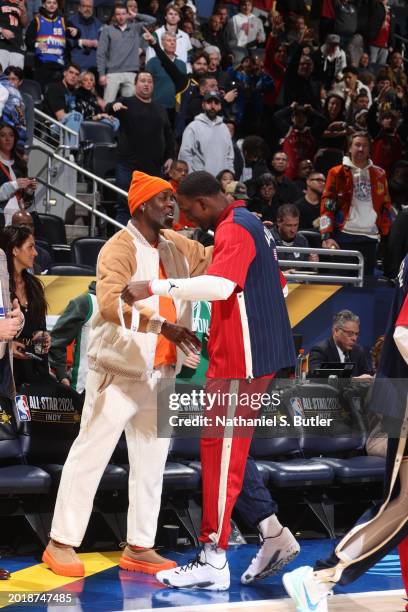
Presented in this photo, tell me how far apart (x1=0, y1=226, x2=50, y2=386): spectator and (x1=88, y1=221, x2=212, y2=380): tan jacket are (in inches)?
36.2

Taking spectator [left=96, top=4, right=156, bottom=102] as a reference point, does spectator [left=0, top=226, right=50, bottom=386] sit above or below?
below

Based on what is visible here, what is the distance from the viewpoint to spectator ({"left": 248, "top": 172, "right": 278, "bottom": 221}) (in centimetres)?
1086

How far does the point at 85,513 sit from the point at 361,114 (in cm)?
987

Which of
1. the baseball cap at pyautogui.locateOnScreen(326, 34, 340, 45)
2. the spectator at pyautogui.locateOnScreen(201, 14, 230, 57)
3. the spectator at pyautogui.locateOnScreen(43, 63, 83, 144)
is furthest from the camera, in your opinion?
the baseball cap at pyautogui.locateOnScreen(326, 34, 340, 45)

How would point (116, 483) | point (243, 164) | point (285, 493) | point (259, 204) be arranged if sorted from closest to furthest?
1. point (116, 483)
2. point (285, 493)
3. point (259, 204)
4. point (243, 164)

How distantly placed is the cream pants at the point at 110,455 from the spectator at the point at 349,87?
10185 mm

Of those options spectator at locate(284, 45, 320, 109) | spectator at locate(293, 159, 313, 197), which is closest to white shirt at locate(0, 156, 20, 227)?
spectator at locate(293, 159, 313, 197)

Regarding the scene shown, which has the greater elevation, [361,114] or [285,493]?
[361,114]

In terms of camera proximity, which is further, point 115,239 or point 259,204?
point 259,204

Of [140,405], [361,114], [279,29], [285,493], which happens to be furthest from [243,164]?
[140,405]

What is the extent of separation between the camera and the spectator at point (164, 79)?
13.1 meters

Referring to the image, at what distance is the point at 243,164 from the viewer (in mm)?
12531

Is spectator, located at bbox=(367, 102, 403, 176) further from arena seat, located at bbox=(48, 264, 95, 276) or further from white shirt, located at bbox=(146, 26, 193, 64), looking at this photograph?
arena seat, located at bbox=(48, 264, 95, 276)

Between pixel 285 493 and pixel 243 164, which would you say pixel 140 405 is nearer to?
pixel 285 493
